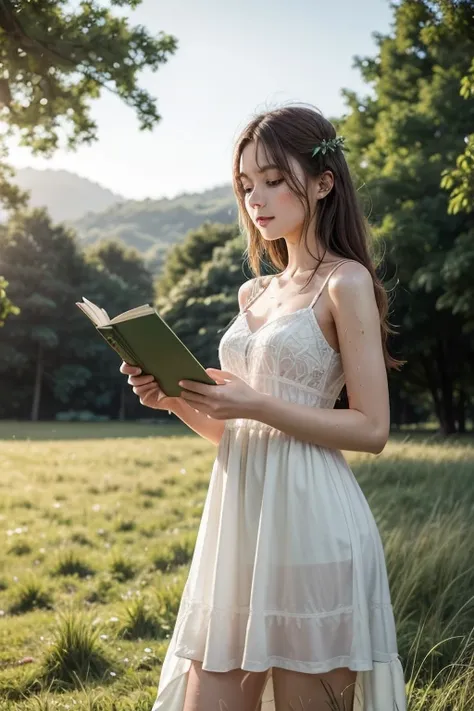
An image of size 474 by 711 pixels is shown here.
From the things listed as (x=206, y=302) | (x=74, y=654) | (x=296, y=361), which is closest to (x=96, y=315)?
(x=296, y=361)

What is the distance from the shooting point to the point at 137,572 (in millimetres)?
7527

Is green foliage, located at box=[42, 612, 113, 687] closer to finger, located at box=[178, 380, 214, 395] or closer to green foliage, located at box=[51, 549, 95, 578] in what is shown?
green foliage, located at box=[51, 549, 95, 578]

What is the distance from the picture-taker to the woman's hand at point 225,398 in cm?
233

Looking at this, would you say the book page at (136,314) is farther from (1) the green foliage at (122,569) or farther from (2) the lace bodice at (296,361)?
(1) the green foliage at (122,569)

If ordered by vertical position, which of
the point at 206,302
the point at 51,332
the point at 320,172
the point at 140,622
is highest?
the point at 206,302

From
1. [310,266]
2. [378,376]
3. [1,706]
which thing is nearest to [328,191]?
[310,266]

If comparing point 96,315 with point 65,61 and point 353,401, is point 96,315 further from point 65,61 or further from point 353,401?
point 65,61

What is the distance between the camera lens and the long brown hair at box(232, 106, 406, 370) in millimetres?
2559

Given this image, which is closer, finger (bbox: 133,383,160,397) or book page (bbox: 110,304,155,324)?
book page (bbox: 110,304,155,324)

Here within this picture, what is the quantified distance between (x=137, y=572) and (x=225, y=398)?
18.4 feet

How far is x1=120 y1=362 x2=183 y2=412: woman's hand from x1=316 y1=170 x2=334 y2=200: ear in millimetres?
812

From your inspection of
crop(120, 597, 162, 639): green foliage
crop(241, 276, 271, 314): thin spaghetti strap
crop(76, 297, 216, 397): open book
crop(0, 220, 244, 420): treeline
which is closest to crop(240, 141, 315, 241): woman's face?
crop(241, 276, 271, 314): thin spaghetti strap

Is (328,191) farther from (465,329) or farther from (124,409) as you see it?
(124,409)

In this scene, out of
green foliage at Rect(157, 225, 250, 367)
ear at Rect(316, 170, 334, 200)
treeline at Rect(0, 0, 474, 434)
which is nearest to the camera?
ear at Rect(316, 170, 334, 200)
